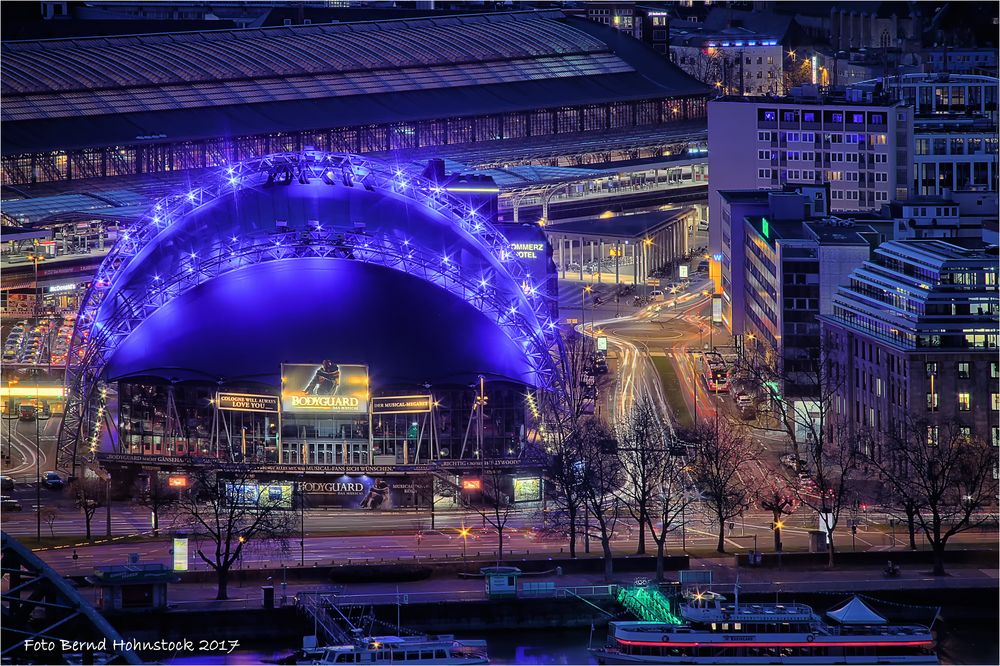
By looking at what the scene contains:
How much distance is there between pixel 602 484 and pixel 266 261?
2290cm

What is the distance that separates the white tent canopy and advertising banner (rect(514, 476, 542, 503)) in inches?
983

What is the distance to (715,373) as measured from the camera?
129125mm

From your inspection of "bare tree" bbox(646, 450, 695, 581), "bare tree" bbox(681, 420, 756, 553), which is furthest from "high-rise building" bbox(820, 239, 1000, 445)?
"bare tree" bbox(646, 450, 695, 581)

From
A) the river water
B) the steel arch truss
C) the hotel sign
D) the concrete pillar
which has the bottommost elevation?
the river water

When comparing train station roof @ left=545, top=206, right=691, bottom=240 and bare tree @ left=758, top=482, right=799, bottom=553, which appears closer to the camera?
bare tree @ left=758, top=482, right=799, bottom=553

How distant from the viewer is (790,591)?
8769 centimetres

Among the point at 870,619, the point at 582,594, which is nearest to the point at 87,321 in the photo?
the point at 582,594

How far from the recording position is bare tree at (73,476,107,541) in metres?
100

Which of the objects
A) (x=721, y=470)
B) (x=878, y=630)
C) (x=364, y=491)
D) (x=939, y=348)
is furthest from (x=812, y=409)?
(x=878, y=630)

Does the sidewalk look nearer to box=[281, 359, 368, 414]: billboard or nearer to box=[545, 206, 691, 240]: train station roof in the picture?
box=[281, 359, 368, 414]: billboard

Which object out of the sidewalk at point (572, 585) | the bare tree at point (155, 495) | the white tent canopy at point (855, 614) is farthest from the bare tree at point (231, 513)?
the white tent canopy at point (855, 614)

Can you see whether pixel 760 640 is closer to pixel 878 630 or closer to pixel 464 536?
pixel 878 630

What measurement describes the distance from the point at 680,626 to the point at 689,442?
25.5m

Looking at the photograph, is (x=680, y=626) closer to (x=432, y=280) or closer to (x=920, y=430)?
(x=920, y=430)
